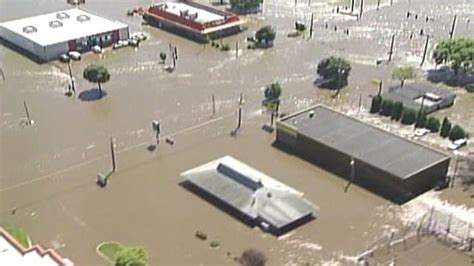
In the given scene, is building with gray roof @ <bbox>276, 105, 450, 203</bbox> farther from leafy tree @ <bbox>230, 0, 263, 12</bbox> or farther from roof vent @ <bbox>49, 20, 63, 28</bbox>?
roof vent @ <bbox>49, 20, 63, 28</bbox>

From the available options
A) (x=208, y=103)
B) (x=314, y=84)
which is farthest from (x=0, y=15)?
(x=314, y=84)

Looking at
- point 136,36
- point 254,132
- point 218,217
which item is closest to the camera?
point 218,217

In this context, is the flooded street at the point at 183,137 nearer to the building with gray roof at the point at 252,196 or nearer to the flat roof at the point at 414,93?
the building with gray roof at the point at 252,196

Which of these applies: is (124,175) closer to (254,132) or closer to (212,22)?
(254,132)

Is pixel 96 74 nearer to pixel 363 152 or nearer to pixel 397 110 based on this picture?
pixel 363 152

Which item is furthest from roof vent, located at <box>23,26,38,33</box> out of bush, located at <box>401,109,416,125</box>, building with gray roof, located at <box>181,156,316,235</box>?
bush, located at <box>401,109,416,125</box>

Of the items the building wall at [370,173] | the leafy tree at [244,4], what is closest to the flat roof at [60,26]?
the leafy tree at [244,4]
